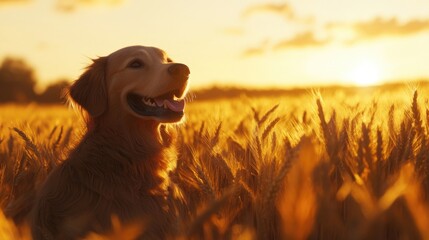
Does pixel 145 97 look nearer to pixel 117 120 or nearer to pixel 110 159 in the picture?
pixel 117 120

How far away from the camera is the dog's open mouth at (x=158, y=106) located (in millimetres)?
3391

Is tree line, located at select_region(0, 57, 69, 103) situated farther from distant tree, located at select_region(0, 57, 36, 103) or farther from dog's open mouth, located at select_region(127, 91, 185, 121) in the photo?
dog's open mouth, located at select_region(127, 91, 185, 121)

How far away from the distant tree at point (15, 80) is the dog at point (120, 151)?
106 feet

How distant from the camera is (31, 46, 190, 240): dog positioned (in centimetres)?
269

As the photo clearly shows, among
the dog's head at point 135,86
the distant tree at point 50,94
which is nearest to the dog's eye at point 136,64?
the dog's head at point 135,86

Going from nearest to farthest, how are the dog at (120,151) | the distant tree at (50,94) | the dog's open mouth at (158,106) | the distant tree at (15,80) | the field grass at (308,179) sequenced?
the field grass at (308,179)
the dog at (120,151)
the dog's open mouth at (158,106)
the distant tree at (50,94)
the distant tree at (15,80)

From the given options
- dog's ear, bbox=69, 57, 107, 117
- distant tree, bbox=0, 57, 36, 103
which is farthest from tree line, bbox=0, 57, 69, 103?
dog's ear, bbox=69, 57, 107, 117

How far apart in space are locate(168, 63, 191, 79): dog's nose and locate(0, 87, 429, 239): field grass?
321 millimetres

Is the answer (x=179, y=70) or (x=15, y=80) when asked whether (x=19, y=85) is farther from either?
(x=179, y=70)

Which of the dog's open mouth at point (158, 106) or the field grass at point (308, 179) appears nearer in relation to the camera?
the field grass at point (308, 179)

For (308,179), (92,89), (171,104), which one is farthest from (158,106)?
(308,179)

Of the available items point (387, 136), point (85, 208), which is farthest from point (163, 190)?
point (387, 136)

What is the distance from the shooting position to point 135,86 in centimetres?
347

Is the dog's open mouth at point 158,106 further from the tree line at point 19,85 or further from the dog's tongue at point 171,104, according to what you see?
the tree line at point 19,85
